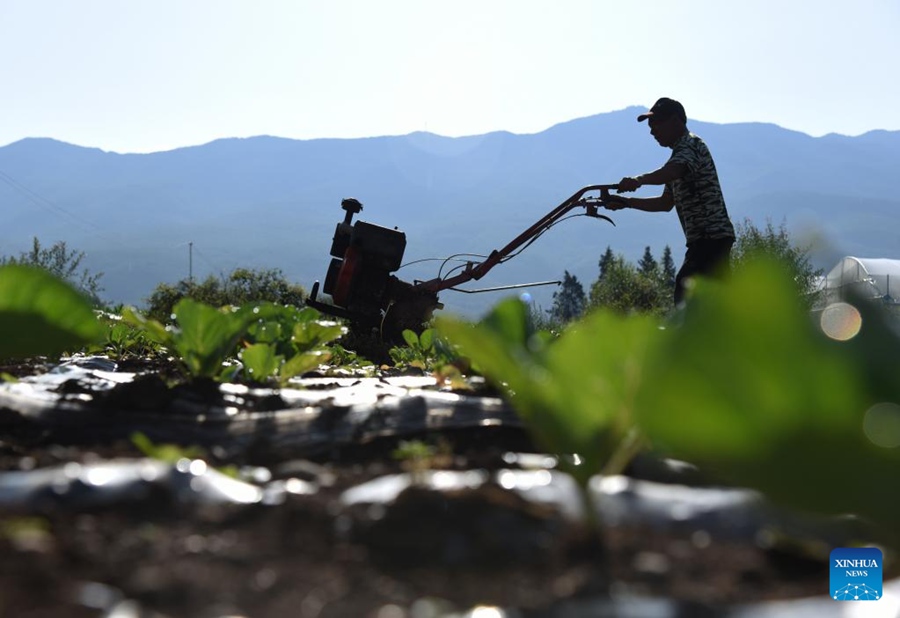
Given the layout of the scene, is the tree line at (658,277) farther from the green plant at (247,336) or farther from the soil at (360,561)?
the soil at (360,561)

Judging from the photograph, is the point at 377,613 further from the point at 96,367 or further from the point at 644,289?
the point at 644,289

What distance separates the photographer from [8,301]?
4.45 feet

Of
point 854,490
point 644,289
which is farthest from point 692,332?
point 644,289

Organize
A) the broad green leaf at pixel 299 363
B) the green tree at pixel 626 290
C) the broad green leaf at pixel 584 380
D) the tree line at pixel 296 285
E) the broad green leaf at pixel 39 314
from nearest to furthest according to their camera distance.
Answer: the broad green leaf at pixel 584 380 < the broad green leaf at pixel 39 314 < the broad green leaf at pixel 299 363 < the tree line at pixel 296 285 < the green tree at pixel 626 290

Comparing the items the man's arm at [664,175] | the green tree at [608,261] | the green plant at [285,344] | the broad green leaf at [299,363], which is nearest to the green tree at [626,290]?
the green tree at [608,261]

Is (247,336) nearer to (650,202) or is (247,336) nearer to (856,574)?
(856,574)

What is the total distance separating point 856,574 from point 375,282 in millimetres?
7802

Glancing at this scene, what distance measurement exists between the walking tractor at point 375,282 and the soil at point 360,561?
23.3ft

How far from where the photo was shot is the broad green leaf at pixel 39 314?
53.1 inches

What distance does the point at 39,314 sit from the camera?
1.38 metres

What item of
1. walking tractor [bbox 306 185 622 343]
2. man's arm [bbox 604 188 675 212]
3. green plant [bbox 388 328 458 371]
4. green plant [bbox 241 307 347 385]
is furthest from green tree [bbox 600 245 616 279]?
green plant [bbox 241 307 347 385]

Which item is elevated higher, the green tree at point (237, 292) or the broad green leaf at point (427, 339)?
the broad green leaf at point (427, 339)

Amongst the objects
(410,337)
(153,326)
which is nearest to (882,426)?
(153,326)

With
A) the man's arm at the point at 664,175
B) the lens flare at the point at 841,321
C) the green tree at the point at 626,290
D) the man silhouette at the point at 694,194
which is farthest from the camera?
the green tree at the point at 626,290
